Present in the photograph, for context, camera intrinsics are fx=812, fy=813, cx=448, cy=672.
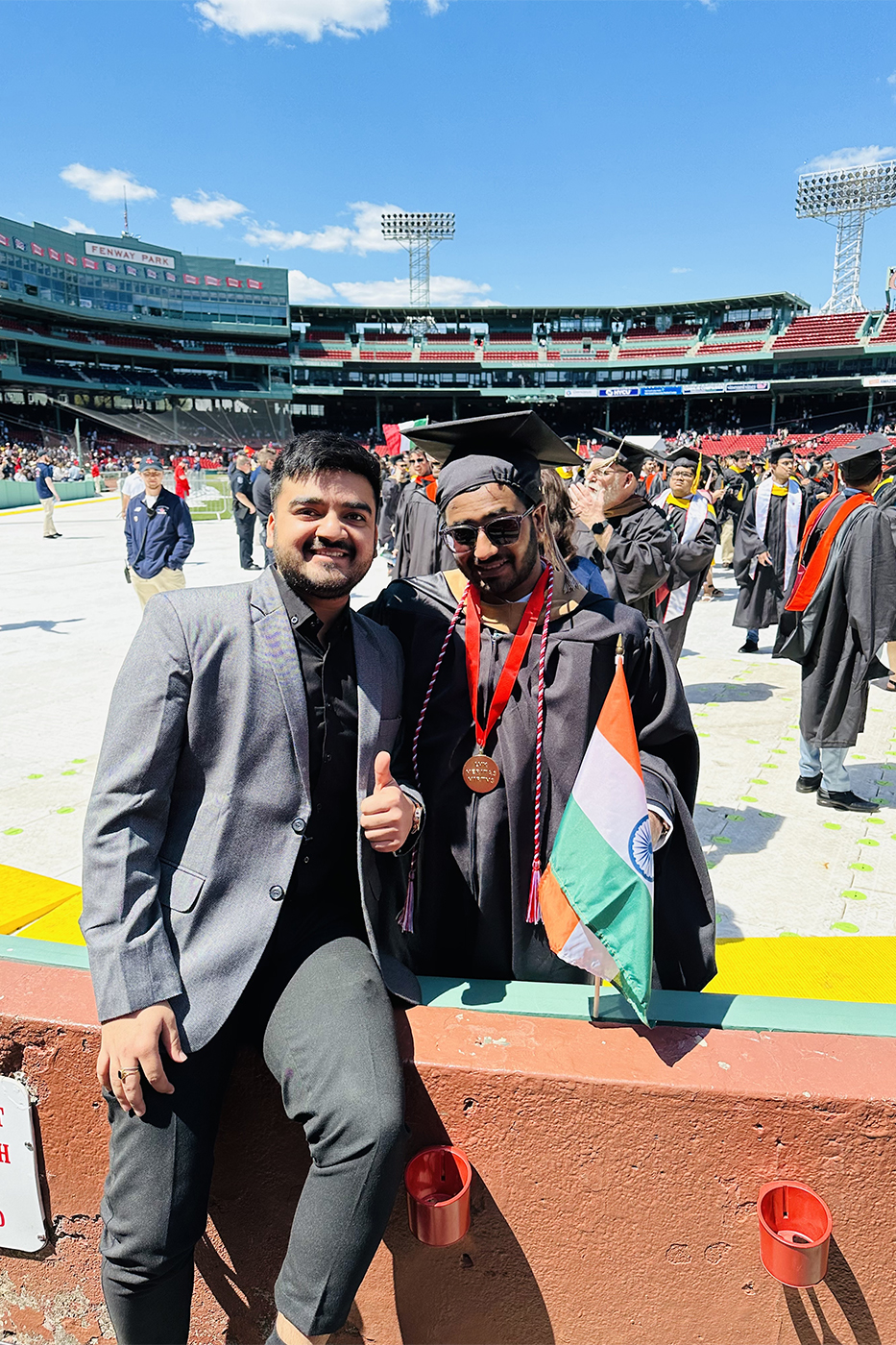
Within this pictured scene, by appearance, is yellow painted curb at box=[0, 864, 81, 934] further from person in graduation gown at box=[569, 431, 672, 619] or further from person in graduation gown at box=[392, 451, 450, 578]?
person in graduation gown at box=[392, 451, 450, 578]

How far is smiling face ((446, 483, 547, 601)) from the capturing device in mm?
1883

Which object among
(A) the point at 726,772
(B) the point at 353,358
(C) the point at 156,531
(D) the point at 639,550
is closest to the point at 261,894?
(D) the point at 639,550

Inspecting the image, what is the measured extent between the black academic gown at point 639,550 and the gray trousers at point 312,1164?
379cm

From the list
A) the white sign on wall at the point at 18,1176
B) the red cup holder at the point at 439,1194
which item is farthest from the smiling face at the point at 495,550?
the white sign on wall at the point at 18,1176

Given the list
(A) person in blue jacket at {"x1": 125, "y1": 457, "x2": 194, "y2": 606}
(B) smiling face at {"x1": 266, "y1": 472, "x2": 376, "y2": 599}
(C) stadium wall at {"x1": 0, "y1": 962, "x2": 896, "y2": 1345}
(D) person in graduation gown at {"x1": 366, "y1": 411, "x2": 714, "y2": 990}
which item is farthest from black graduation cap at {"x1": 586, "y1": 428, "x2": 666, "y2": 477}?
(A) person in blue jacket at {"x1": 125, "y1": 457, "x2": 194, "y2": 606}

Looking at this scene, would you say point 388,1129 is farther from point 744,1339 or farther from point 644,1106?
point 744,1339

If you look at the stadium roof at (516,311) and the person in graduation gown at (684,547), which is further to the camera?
the stadium roof at (516,311)

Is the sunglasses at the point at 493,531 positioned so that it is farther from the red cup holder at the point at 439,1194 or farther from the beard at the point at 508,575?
the red cup holder at the point at 439,1194

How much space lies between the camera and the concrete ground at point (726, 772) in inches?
150

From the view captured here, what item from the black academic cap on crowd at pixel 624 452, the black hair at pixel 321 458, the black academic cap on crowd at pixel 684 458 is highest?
the black academic cap on crowd at pixel 684 458

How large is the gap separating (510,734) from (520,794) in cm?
14

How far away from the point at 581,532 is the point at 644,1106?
3118 mm

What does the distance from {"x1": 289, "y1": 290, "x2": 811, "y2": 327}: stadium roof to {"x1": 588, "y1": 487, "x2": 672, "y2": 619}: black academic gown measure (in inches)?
2249

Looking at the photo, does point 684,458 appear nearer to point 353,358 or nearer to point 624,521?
point 624,521
